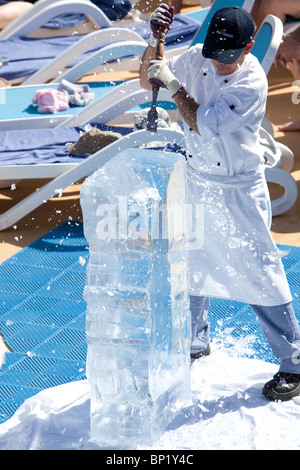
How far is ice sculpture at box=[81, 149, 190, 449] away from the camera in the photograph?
2.90 meters

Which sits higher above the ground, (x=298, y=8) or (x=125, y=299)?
(x=125, y=299)

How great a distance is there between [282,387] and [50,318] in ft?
5.33

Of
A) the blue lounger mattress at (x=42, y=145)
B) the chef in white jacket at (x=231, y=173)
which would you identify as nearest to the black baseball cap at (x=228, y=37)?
the chef in white jacket at (x=231, y=173)

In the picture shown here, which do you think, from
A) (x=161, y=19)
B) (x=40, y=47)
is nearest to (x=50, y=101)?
(x=40, y=47)

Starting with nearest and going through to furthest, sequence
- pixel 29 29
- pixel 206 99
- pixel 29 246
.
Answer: pixel 206 99 → pixel 29 246 → pixel 29 29

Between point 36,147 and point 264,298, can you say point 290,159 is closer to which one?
point 36,147

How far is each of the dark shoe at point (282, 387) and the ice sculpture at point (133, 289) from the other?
60cm

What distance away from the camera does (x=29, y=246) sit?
5457 mm

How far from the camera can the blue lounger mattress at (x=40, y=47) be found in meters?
8.13

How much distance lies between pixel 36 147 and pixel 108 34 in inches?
99.1

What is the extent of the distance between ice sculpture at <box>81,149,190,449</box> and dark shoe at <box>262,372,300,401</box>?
23.5 inches

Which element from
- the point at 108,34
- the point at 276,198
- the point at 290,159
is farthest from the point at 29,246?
the point at 108,34

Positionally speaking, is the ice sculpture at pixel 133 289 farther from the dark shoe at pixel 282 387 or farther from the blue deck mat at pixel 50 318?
the blue deck mat at pixel 50 318

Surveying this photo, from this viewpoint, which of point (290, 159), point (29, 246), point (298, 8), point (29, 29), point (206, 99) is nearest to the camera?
point (206, 99)
